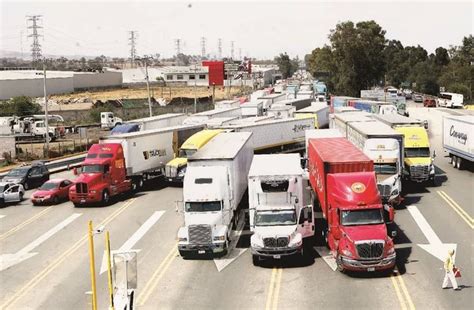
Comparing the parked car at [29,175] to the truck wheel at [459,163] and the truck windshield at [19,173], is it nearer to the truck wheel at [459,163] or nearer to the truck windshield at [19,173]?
the truck windshield at [19,173]

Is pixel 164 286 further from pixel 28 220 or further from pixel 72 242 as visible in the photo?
pixel 28 220

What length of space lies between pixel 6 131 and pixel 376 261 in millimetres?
60084

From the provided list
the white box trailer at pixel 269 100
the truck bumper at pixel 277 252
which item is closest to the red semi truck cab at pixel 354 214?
the truck bumper at pixel 277 252

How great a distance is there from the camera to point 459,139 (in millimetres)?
43750

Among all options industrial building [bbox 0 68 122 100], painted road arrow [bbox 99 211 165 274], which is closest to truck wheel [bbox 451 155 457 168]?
painted road arrow [bbox 99 211 165 274]

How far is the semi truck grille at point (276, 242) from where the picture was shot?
23.8 meters

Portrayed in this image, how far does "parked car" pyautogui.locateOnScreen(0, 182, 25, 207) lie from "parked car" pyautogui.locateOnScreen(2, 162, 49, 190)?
8.52 feet

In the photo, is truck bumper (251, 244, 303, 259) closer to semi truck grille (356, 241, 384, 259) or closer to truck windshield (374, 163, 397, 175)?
semi truck grille (356, 241, 384, 259)

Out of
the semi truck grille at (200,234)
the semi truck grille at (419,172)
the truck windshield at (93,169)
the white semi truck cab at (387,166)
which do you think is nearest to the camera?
the semi truck grille at (200,234)

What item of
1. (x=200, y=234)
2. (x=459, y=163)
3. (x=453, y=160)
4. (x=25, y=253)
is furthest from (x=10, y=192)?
(x=453, y=160)

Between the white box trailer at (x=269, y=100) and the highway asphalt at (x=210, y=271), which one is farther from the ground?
the white box trailer at (x=269, y=100)

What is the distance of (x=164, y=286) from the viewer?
22.8m

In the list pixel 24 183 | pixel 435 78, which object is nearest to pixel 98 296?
pixel 24 183

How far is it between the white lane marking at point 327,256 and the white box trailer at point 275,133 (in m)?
17.3
